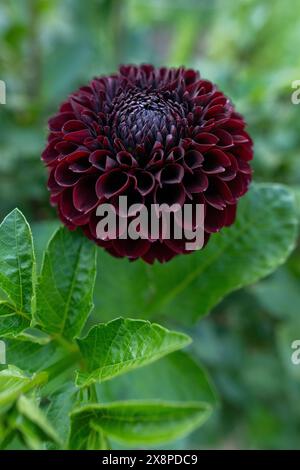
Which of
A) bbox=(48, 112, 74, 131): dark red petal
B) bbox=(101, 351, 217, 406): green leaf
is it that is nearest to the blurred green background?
bbox=(101, 351, 217, 406): green leaf

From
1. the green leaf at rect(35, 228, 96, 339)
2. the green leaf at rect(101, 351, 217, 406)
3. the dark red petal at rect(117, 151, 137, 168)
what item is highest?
the dark red petal at rect(117, 151, 137, 168)

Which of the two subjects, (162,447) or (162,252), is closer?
(162,252)

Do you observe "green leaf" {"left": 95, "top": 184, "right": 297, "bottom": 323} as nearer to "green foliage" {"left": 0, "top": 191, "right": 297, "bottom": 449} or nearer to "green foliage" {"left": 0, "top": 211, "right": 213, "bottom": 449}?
"green foliage" {"left": 0, "top": 191, "right": 297, "bottom": 449}

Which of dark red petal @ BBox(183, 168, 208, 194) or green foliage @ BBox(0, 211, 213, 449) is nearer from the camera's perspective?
green foliage @ BBox(0, 211, 213, 449)

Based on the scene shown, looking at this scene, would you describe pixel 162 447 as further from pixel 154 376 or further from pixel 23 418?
pixel 23 418

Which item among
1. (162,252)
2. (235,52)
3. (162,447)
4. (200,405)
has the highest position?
(235,52)

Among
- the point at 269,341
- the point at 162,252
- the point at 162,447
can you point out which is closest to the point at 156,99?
the point at 162,252

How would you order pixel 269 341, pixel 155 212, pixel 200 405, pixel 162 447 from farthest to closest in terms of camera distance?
pixel 269 341 → pixel 162 447 → pixel 155 212 → pixel 200 405

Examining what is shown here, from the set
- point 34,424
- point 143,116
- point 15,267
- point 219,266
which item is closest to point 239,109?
point 219,266
